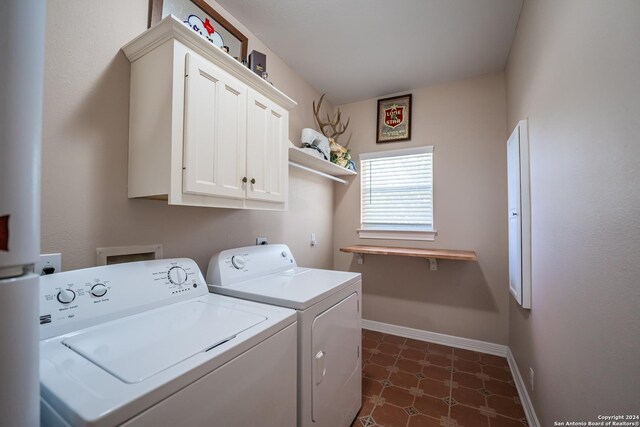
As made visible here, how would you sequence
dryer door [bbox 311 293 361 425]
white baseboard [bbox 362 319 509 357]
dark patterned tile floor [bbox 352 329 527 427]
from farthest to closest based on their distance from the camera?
white baseboard [bbox 362 319 509 357], dark patterned tile floor [bbox 352 329 527 427], dryer door [bbox 311 293 361 425]

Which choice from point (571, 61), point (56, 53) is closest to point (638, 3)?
point (571, 61)

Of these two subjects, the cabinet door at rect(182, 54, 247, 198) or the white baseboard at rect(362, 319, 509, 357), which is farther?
the white baseboard at rect(362, 319, 509, 357)

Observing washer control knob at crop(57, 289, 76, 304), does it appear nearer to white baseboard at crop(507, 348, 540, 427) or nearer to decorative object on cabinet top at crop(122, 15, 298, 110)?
decorative object on cabinet top at crop(122, 15, 298, 110)

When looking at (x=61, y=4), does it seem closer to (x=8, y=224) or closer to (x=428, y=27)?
(x=8, y=224)

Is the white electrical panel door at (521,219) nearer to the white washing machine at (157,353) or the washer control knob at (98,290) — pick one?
the white washing machine at (157,353)

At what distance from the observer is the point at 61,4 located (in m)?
1.09

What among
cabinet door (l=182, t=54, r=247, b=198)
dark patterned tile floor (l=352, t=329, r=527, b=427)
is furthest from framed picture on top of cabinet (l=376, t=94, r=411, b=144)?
dark patterned tile floor (l=352, t=329, r=527, b=427)

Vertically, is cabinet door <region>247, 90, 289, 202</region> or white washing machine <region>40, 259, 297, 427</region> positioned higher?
cabinet door <region>247, 90, 289, 202</region>

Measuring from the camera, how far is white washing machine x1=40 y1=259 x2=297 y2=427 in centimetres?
62

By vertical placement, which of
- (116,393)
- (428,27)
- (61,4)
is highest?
(428,27)

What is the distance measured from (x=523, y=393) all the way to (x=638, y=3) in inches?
85.7

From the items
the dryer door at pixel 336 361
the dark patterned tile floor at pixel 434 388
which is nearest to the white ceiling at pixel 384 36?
the dryer door at pixel 336 361

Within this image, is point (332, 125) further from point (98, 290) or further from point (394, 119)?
point (98, 290)

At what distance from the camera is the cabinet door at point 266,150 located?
5.01 feet
